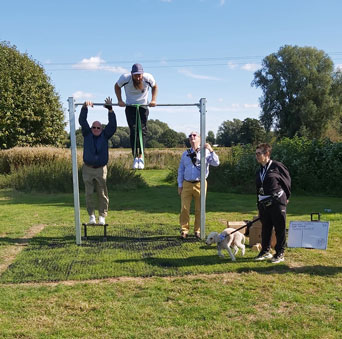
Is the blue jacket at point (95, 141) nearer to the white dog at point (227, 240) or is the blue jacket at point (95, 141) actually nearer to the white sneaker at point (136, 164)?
the white sneaker at point (136, 164)

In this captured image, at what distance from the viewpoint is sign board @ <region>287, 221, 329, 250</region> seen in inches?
221

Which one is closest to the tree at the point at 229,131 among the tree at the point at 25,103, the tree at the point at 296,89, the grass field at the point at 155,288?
the tree at the point at 296,89

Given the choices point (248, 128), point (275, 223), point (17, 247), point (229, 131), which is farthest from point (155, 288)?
point (229, 131)

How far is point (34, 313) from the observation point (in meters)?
3.72

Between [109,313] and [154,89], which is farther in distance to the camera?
[154,89]

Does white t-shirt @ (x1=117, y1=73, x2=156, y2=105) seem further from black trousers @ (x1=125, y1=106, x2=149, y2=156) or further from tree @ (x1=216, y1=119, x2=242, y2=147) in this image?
tree @ (x1=216, y1=119, x2=242, y2=147)

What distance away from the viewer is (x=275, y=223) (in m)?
5.22

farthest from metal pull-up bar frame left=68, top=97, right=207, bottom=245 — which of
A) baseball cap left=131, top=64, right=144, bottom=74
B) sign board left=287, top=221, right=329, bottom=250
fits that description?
sign board left=287, top=221, right=329, bottom=250

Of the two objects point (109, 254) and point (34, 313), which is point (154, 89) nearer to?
point (109, 254)

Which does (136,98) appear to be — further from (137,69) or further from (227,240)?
(227,240)

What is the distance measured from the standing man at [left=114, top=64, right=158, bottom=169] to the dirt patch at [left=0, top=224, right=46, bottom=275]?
2.42 meters

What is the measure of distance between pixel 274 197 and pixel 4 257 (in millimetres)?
4210

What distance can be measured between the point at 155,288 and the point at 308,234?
2.71m

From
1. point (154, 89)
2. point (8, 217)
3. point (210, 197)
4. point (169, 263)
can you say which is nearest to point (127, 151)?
point (210, 197)
